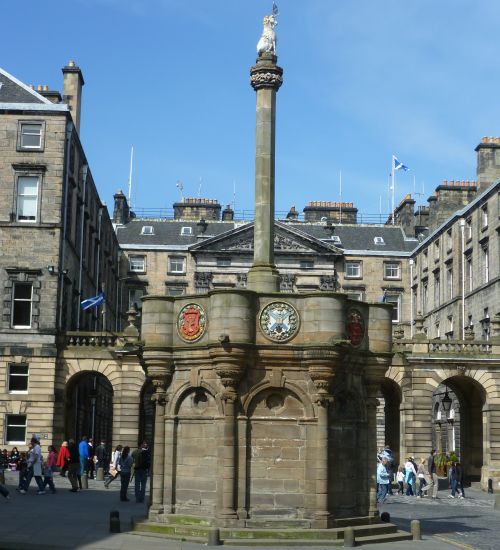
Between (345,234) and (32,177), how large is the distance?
4413 centimetres

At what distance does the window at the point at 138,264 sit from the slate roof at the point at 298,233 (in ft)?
3.40

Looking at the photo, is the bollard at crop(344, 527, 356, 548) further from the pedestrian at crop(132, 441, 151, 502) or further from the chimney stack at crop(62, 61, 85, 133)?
the chimney stack at crop(62, 61, 85, 133)

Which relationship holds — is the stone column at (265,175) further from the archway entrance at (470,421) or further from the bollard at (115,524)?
the archway entrance at (470,421)

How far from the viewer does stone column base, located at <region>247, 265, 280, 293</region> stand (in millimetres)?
22328

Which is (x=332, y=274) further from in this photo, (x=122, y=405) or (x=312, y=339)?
(x=312, y=339)

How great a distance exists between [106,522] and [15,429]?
27148 millimetres

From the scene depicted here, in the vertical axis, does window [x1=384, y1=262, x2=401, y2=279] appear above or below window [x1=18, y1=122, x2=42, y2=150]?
below

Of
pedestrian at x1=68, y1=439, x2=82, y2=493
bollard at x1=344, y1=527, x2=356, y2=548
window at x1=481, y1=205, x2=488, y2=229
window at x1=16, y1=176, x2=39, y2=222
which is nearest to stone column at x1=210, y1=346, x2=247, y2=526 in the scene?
bollard at x1=344, y1=527, x2=356, y2=548

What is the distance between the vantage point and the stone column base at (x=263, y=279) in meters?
22.3

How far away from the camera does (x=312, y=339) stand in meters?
20.7

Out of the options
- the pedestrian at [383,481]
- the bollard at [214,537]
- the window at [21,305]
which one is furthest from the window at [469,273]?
the bollard at [214,537]

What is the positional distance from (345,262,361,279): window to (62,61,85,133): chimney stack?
35.2 metres

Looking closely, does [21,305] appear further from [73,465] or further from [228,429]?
[228,429]

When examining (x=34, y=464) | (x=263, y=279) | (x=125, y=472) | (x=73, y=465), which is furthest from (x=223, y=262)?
(x=263, y=279)
